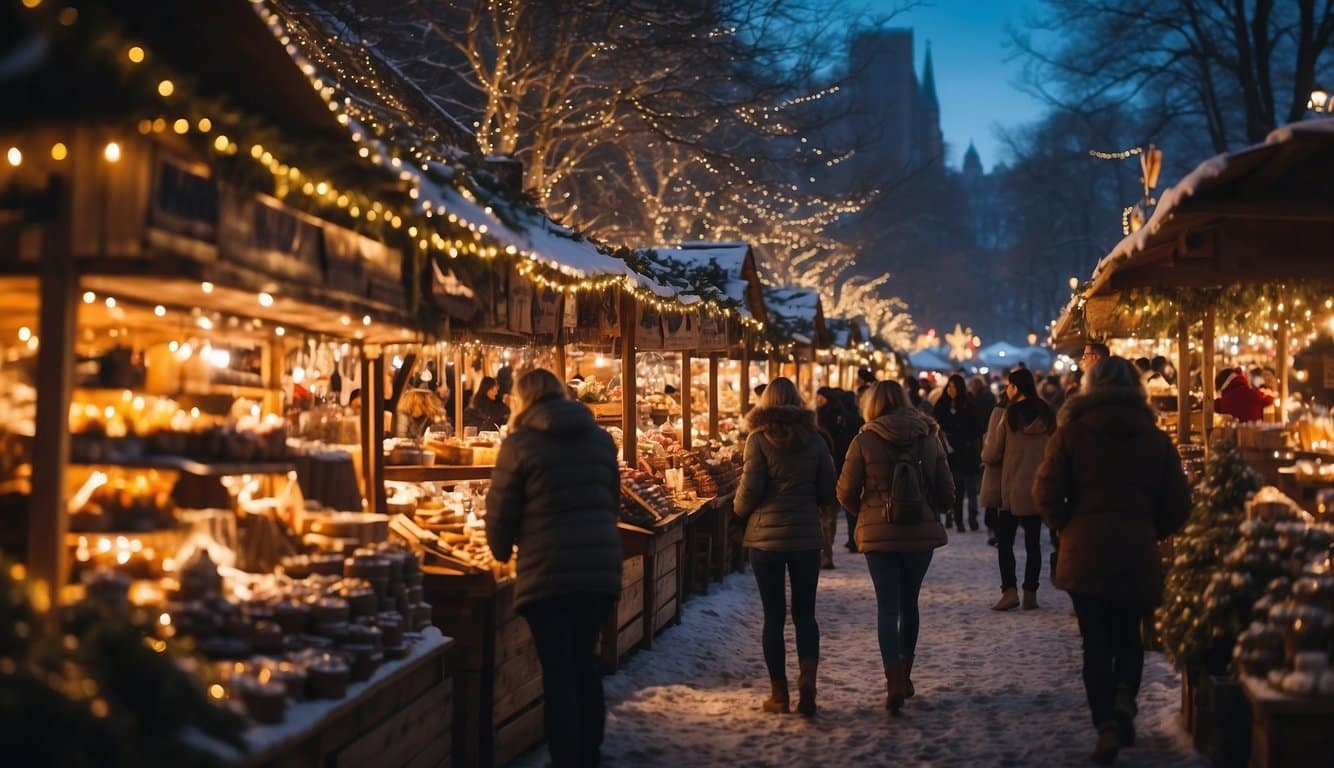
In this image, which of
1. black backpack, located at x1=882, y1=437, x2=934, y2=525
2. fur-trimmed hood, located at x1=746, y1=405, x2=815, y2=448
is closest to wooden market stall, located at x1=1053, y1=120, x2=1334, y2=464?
black backpack, located at x1=882, y1=437, x2=934, y2=525

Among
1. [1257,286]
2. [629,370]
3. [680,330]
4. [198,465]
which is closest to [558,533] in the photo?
[198,465]

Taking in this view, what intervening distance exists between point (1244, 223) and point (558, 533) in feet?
14.2

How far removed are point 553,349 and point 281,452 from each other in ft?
18.3

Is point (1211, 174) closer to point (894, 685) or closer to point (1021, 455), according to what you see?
point (894, 685)

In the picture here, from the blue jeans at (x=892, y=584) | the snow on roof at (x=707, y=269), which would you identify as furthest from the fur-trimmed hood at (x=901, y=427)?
the snow on roof at (x=707, y=269)

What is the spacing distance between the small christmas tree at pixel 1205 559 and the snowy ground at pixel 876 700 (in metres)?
0.54

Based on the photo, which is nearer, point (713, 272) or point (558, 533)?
point (558, 533)

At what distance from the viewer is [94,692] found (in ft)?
10.9

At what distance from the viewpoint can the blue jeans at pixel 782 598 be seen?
8.11 meters

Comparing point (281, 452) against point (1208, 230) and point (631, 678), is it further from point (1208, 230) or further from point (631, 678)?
point (1208, 230)

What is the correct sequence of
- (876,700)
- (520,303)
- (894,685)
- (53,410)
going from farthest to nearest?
(876,700), (520,303), (894,685), (53,410)

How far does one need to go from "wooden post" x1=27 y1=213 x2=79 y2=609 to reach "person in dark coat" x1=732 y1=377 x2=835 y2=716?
15.1 ft

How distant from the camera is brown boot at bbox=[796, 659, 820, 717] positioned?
8250 millimetres

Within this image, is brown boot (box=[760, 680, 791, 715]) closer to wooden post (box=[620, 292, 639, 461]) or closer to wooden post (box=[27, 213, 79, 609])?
wooden post (box=[620, 292, 639, 461])
